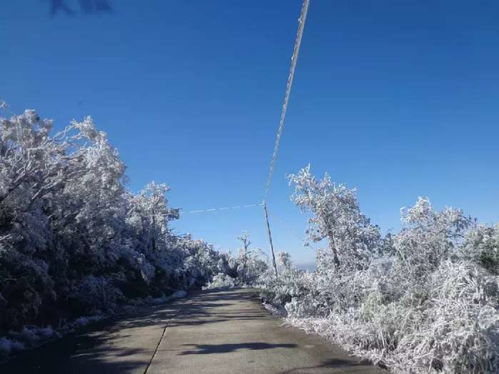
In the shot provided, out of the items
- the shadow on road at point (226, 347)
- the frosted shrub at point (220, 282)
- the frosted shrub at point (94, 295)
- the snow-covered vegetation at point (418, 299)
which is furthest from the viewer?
the frosted shrub at point (220, 282)

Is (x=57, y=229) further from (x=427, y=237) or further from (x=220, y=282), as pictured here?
(x=220, y=282)

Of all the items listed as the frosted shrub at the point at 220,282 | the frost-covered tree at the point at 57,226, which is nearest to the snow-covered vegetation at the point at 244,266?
the frosted shrub at the point at 220,282

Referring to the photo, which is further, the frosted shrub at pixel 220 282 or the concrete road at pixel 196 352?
the frosted shrub at pixel 220 282

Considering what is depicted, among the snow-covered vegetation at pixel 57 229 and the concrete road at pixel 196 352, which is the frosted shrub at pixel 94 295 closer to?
the snow-covered vegetation at pixel 57 229

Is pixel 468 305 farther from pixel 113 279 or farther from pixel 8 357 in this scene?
pixel 113 279

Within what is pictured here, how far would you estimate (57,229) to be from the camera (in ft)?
51.4

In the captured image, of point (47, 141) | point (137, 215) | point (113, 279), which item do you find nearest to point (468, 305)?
point (47, 141)

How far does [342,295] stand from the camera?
9.65 m

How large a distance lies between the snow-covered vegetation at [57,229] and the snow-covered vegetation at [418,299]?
23.3 ft

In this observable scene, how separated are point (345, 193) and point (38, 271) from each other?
39.5 feet

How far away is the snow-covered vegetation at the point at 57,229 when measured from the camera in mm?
11117

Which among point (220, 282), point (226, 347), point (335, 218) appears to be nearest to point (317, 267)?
point (335, 218)

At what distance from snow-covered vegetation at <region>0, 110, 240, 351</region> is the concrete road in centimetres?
174

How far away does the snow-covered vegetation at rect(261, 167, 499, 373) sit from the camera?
5.30m
